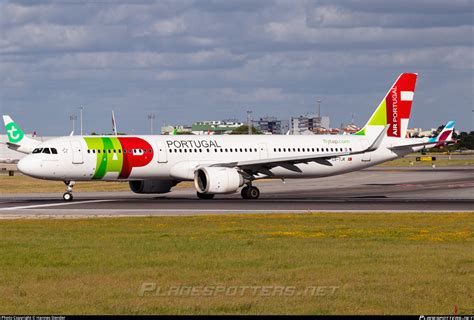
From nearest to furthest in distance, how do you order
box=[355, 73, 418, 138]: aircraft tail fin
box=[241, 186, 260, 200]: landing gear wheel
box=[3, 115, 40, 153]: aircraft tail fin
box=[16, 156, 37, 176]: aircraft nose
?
box=[16, 156, 37, 176]: aircraft nose < box=[241, 186, 260, 200]: landing gear wheel < box=[355, 73, 418, 138]: aircraft tail fin < box=[3, 115, 40, 153]: aircraft tail fin

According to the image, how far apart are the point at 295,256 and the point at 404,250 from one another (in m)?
3.59

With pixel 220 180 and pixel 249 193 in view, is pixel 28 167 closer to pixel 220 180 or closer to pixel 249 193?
pixel 220 180

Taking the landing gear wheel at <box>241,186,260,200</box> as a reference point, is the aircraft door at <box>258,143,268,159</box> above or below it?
above

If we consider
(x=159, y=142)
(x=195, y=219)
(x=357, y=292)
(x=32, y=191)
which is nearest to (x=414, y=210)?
(x=195, y=219)

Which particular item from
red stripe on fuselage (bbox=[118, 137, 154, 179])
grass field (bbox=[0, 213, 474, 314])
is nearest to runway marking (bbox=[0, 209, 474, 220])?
grass field (bbox=[0, 213, 474, 314])

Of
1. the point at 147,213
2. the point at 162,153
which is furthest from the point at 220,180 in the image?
the point at 147,213

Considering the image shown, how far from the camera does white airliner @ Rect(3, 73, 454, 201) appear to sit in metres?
52.5

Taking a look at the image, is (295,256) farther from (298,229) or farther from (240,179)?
(240,179)

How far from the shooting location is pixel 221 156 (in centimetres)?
5691

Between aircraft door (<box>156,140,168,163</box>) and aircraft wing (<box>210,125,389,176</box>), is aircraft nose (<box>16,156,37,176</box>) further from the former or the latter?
aircraft wing (<box>210,125,389,176</box>)

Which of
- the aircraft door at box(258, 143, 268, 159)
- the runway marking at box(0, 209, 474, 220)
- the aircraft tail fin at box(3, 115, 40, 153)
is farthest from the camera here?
the aircraft tail fin at box(3, 115, 40, 153)

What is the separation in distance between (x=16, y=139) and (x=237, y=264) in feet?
354

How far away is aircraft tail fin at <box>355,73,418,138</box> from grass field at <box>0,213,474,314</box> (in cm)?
2568

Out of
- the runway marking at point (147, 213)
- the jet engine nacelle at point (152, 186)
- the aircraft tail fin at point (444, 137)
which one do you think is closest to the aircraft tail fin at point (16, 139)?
the aircraft tail fin at point (444, 137)
